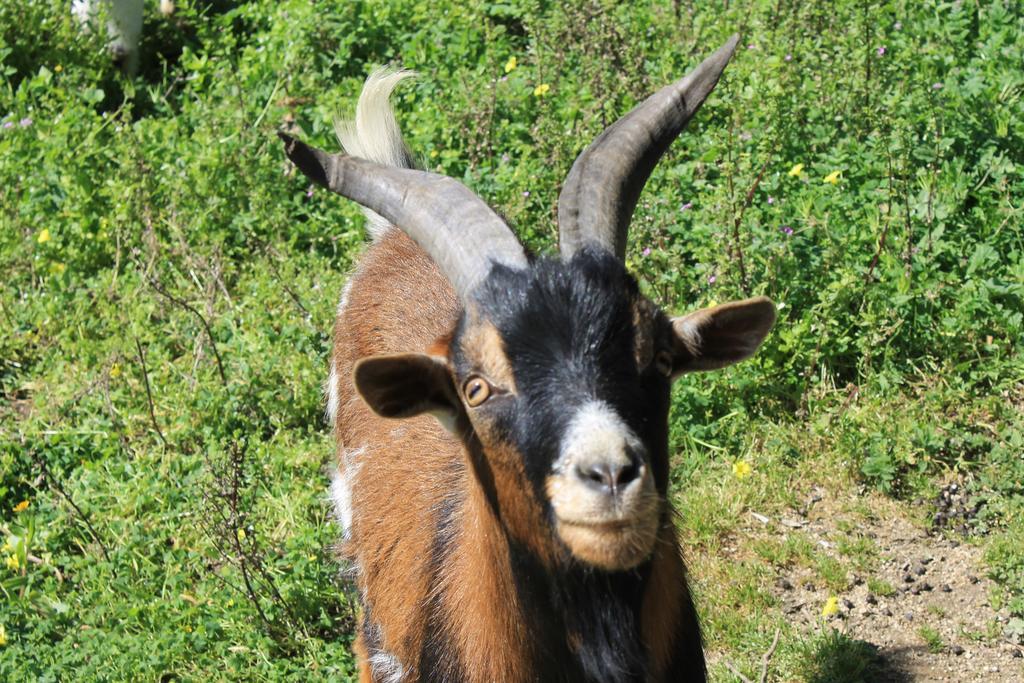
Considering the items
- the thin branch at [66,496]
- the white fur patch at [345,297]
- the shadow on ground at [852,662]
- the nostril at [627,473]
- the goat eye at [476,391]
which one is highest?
the white fur patch at [345,297]

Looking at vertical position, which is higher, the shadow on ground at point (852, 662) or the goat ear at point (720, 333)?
the goat ear at point (720, 333)

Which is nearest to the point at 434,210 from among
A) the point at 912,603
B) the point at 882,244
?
the point at 912,603

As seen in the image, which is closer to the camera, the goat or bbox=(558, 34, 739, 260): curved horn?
the goat

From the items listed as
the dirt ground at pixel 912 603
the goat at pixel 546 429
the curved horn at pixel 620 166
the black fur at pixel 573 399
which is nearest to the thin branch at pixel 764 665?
the dirt ground at pixel 912 603

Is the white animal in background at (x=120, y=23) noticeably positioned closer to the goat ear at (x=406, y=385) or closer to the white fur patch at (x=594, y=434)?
the goat ear at (x=406, y=385)

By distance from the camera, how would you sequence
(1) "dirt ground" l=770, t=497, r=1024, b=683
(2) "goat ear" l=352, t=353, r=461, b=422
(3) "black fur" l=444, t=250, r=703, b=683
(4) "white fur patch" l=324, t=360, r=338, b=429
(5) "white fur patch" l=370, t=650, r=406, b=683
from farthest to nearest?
(4) "white fur patch" l=324, t=360, r=338, b=429 < (1) "dirt ground" l=770, t=497, r=1024, b=683 < (5) "white fur patch" l=370, t=650, r=406, b=683 < (2) "goat ear" l=352, t=353, r=461, b=422 < (3) "black fur" l=444, t=250, r=703, b=683

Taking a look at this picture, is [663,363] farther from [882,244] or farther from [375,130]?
[882,244]

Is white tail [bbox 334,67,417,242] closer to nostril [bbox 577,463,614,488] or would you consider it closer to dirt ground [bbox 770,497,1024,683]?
dirt ground [bbox 770,497,1024,683]

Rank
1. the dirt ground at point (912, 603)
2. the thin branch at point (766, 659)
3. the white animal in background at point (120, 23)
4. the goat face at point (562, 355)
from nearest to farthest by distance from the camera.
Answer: the goat face at point (562, 355) < the thin branch at point (766, 659) < the dirt ground at point (912, 603) < the white animal in background at point (120, 23)

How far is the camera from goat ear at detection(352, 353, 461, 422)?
3.49 m

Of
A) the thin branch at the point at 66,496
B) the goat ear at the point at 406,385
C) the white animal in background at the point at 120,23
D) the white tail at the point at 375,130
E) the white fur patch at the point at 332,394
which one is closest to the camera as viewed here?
the goat ear at the point at 406,385

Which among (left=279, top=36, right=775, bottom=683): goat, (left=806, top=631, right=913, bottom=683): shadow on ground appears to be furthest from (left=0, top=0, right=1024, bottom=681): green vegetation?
(left=279, top=36, right=775, bottom=683): goat

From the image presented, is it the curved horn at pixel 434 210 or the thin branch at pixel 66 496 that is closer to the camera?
the curved horn at pixel 434 210

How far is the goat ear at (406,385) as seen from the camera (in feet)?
11.4
